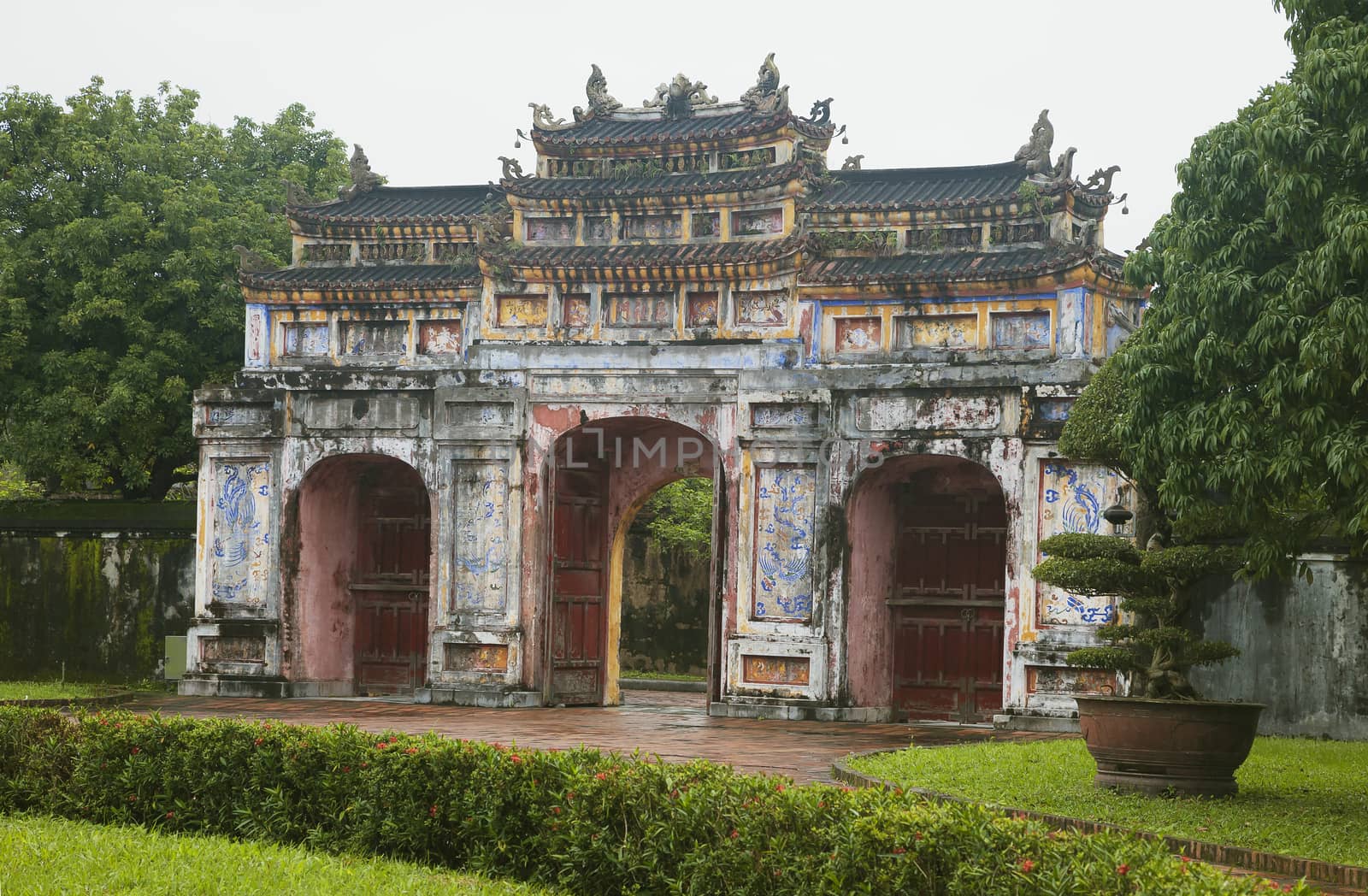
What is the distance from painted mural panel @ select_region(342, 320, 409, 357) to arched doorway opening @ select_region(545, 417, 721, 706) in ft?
8.94

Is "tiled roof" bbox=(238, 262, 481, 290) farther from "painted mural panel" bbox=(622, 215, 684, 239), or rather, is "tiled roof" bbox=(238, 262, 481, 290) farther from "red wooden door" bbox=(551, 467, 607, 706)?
"red wooden door" bbox=(551, 467, 607, 706)

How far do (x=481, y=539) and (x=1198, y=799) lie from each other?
11.6 meters

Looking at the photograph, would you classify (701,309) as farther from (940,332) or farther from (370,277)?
(370,277)

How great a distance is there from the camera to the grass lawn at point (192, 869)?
27.6ft

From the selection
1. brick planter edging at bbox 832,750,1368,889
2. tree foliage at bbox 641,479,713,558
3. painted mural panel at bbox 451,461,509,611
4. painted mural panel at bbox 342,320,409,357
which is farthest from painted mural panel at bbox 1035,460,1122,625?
tree foliage at bbox 641,479,713,558

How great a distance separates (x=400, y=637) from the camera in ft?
77.2

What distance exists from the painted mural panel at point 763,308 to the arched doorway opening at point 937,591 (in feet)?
8.07

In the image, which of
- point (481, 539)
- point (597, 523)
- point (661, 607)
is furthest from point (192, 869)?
point (661, 607)

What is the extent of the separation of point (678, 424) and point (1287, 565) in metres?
12.1

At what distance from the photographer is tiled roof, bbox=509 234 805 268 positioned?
811 inches

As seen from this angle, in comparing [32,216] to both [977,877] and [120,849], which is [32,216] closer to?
[120,849]

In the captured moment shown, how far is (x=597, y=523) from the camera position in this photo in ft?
Answer: 75.4

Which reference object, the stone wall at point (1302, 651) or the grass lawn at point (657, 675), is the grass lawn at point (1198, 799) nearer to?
the stone wall at point (1302, 651)

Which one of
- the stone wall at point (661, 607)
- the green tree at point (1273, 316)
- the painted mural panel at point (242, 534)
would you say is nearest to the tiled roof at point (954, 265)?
the green tree at point (1273, 316)
